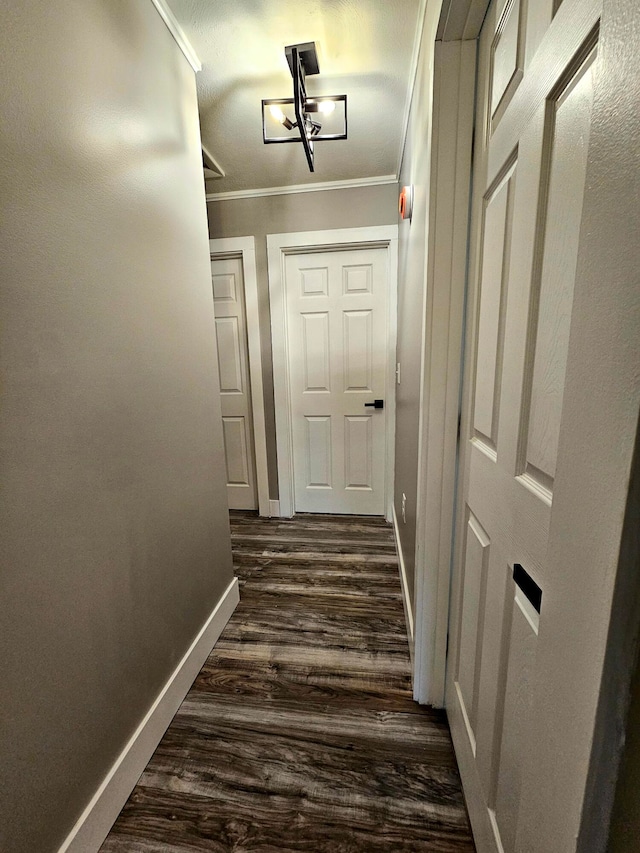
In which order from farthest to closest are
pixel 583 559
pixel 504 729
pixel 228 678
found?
pixel 228 678 → pixel 504 729 → pixel 583 559

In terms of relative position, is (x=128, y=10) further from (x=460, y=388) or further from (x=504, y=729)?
(x=504, y=729)

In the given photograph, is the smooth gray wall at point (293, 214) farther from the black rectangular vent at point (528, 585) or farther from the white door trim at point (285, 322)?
the black rectangular vent at point (528, 585)

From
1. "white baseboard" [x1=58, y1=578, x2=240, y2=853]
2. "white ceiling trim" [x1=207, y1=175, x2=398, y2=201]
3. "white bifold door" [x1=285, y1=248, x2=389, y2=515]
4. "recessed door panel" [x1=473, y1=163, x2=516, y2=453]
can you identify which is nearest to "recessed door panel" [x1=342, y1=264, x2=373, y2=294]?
"white bifold door" [x1=285, y1=248, x2=389, y2=515]

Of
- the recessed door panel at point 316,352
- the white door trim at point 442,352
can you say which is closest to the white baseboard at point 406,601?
the white door trim at point 442,352

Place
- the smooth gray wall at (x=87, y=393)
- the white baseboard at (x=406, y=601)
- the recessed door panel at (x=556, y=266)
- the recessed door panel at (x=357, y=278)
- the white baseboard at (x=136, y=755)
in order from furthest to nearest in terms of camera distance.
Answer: the recessed door panel at (x=357, y=278) < the white baseboard at (x=406, y=601) < the white baseboard at (x=136, y=755) < the smooth gray wall at (x=87, y=393) < the recessed door panel at (x=556, y=266)

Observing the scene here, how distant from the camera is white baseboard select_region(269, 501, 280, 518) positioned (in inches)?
113

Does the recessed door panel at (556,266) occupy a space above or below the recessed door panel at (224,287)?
below

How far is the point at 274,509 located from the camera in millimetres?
2891

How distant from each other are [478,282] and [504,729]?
107 cm

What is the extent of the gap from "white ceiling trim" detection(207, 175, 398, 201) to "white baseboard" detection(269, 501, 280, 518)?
2282 millimetres

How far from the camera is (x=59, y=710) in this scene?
0.83 metres

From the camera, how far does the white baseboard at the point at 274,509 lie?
9.45 feet

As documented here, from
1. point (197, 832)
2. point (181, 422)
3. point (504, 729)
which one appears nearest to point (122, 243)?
point (181, 422)

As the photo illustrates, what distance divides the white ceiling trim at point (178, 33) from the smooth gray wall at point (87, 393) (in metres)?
0.04
